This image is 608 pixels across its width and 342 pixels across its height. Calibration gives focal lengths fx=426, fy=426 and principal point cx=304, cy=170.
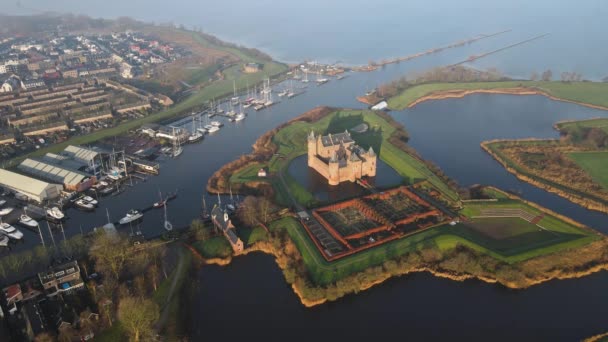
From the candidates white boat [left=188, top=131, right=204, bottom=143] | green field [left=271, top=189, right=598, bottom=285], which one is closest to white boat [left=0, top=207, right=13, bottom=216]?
white boat [left=188, top=131, right=204, bottom=143]

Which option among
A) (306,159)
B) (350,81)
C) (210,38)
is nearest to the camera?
(306,159)

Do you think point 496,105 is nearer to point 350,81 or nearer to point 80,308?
point 350,81

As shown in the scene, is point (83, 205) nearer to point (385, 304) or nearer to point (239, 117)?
point (385, 304)

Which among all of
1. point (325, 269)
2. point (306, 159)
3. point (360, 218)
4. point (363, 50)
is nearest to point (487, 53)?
point (363, 50)

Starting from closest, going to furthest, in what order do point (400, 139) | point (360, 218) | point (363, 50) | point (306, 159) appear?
point (360, 218) < point (306, 159) < point (400, 139) < point (363, 50)

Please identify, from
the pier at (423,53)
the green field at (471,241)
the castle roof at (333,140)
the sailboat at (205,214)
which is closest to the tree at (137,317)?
the green field at (471,241)
